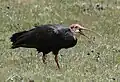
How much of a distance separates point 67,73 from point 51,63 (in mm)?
1555

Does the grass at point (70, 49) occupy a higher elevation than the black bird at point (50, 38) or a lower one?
lower

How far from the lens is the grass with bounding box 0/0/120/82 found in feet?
33.8

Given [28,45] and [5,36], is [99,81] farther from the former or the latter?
[5,36]

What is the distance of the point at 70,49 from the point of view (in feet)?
44.9

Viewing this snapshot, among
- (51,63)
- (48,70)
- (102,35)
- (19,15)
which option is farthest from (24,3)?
(48,70)

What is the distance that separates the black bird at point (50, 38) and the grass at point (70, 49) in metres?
0.42

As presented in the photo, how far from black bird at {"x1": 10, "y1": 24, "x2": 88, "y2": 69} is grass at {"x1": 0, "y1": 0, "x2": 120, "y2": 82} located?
1.39 feet

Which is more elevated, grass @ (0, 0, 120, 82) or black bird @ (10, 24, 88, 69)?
black bird @ (10, 24, 88, 69)

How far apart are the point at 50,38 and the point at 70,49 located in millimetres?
2617

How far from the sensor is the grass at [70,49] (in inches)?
405

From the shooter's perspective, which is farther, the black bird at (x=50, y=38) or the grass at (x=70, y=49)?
the black bird at (x=50, y=38)

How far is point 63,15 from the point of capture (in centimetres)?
1823

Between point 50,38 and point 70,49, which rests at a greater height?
point 50,38

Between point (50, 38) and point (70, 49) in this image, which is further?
point (70, 49)
